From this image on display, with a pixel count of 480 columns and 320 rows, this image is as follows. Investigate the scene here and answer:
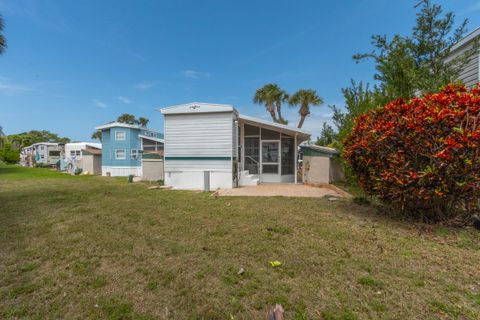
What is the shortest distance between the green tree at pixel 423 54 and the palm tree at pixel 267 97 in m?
15.9

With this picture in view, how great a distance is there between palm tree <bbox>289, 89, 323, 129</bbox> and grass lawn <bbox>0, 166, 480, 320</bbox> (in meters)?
18.5

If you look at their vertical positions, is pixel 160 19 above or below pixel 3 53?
above

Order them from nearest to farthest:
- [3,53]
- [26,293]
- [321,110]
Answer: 1. [26,293]
2. [3,53]
3. [321,110]

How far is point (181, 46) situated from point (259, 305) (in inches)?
Answer: 676

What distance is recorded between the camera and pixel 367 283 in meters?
2.34

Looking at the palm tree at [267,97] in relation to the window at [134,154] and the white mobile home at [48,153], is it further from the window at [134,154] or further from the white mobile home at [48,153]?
the white mobile home at [48,153]

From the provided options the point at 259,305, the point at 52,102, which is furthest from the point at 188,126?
the point at 52,102

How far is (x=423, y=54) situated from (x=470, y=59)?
118 centimetres

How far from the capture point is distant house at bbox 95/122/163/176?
717 inches

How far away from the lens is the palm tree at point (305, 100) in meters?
21.4

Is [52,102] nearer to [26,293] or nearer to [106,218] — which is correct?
[106,218]

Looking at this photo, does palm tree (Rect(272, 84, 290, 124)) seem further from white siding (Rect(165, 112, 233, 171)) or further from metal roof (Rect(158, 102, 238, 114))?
white siding (Rect(165, 112, 233, 171))

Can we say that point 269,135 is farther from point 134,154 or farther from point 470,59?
point 134,154

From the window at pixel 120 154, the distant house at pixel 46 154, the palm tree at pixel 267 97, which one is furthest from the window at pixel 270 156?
the distant house at pixel 46 154
